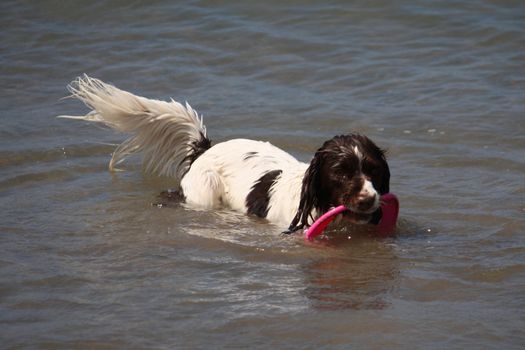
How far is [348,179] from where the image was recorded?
19.7ft

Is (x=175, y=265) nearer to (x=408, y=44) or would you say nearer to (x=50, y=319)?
(x=50, y=319)

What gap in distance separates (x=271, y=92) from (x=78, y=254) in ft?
15.4

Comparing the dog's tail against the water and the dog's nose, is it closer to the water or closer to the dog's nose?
the water

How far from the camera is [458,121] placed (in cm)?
885

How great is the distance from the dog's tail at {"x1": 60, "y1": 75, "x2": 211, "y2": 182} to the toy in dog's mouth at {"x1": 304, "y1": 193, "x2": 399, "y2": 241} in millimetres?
1770

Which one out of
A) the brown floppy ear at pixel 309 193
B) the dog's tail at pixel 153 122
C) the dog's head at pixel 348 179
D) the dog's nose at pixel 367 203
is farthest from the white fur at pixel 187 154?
the dog's nose at pixel 367 203

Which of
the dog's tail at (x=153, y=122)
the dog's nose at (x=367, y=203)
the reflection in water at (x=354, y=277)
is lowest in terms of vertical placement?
the reflection in water at (x=354, y=277)

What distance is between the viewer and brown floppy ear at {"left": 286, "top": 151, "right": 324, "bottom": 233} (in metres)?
6.15

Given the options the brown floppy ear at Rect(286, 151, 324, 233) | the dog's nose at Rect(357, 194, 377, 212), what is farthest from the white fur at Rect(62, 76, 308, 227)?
the dog's nose at Rect(357, 194, 377, 212)

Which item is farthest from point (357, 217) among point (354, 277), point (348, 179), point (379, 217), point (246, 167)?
point (246, 167)

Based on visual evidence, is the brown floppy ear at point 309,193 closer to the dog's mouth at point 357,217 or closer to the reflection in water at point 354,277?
the dog's mouth at point 357,217

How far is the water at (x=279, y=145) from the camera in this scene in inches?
185

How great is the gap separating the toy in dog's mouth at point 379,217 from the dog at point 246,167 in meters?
0.02

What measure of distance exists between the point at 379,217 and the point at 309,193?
20.2 inches
